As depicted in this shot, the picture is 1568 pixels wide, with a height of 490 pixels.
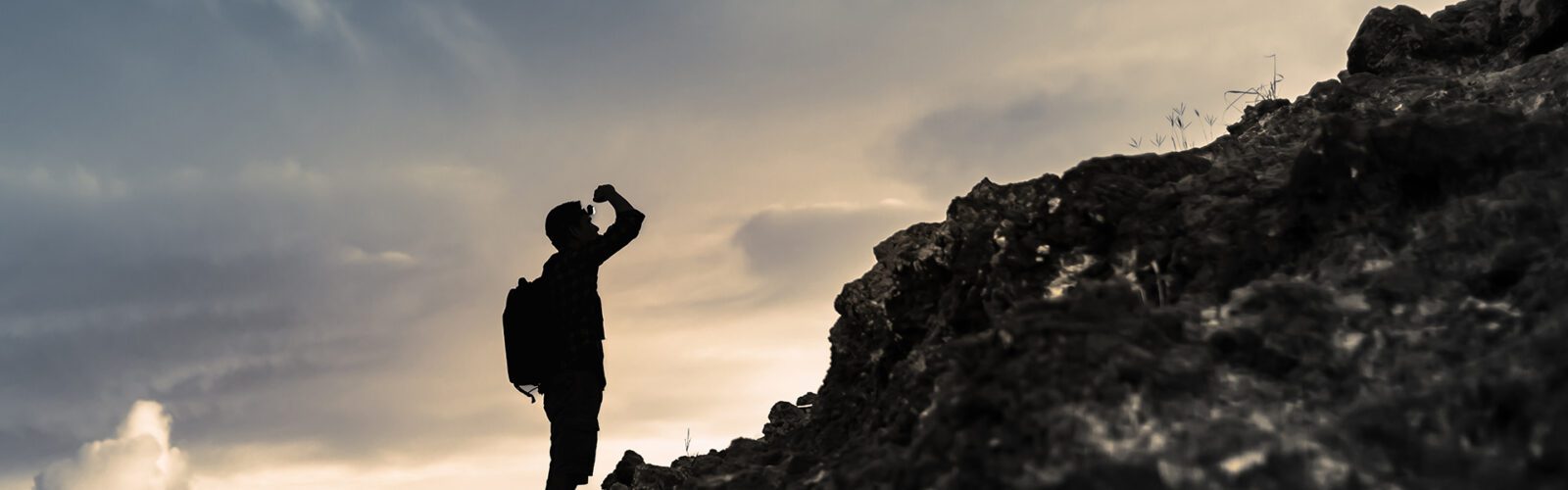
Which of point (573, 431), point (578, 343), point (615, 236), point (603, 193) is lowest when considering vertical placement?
point (573, 431)

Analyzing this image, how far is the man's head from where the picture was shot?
9766 millimetres

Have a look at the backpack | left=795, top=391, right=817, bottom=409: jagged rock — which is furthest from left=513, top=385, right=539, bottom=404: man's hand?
left=795, top=391, right=817, bottom=409: jagged rock

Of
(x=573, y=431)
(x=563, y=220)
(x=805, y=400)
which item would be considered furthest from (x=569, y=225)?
(x=805, y=400)

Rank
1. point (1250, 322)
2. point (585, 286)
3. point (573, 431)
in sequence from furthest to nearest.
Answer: point (585, 286) < point (573, 431) < point (1250, 322)

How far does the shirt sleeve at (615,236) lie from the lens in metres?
9.59

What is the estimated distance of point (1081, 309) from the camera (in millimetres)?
2928

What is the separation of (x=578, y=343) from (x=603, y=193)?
1.37 m

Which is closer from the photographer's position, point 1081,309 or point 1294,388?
point 1294,388

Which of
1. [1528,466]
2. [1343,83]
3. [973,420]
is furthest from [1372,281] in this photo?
[1343,83]

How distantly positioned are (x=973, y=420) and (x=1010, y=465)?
0.21m

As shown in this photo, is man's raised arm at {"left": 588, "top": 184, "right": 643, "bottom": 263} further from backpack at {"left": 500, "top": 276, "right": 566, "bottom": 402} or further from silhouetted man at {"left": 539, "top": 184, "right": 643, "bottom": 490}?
backpack at {"left": 500, "top": 276, "right": 566, "bottom": 402}

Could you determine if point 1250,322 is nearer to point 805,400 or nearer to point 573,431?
point 805,400

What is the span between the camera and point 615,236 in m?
9.63

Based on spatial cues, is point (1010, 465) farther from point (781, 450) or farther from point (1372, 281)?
point (781, 450)
